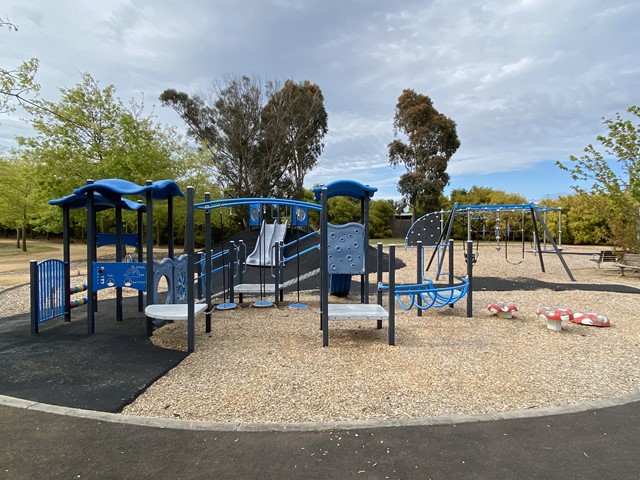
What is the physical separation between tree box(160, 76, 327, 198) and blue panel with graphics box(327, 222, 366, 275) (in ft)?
71.0

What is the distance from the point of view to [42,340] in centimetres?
527

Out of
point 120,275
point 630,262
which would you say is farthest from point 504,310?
point 630,262

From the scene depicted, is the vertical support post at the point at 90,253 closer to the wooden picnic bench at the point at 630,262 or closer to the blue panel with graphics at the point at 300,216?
the blue panel with graphics at the point at 300,216

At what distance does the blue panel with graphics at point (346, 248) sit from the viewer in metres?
6.58

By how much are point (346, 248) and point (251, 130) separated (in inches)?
924

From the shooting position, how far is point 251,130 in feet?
92.4

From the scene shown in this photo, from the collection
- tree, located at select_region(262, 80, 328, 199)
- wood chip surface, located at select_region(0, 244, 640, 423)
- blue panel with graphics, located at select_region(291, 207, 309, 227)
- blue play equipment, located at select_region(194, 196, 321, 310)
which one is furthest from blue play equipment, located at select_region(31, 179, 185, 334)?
tree, located at select_region(262, 80, 328, 199)

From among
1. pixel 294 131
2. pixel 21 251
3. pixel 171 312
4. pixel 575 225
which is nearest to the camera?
pixel 171 312

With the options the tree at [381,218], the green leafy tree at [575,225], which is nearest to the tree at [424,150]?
the tree at [381,218]

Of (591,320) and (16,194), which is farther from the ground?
(16,194)

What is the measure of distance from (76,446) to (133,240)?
Result: 17.4 ft

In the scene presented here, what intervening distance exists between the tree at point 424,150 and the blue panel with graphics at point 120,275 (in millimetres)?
29705

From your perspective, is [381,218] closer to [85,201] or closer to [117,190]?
[85,201]

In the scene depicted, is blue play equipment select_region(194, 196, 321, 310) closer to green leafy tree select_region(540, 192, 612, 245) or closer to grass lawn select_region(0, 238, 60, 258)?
grass lawn select_region(0, 238, 60, 258)
